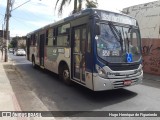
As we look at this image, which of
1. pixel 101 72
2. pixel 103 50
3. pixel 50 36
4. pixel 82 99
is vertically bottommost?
pixel 82 99

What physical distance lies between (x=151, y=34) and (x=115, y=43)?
9247 mm

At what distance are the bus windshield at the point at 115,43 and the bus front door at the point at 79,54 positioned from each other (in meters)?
0.79

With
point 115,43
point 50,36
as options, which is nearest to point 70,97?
point 115,43

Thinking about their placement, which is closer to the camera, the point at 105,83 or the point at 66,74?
the point at 105,83

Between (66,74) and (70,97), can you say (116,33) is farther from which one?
(66,74)

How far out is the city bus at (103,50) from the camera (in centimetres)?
680

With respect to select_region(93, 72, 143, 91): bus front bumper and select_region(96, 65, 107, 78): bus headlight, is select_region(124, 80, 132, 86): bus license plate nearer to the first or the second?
select_region(93, 72, 143, 91): bus front bumper

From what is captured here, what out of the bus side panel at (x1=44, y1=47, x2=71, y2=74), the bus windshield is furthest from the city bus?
the bus side panel at (x1=44, y1=47, x2=71, y2=74)

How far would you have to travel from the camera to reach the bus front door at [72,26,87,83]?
7.62m

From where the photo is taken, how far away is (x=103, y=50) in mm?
6898

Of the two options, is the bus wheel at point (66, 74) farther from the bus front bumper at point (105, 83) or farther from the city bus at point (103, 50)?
the bus front bumper at point (105, 83)

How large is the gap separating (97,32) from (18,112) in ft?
11.1

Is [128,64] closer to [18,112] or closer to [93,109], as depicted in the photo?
[93,109]

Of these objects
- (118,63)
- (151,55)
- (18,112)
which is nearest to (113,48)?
(118,63)
